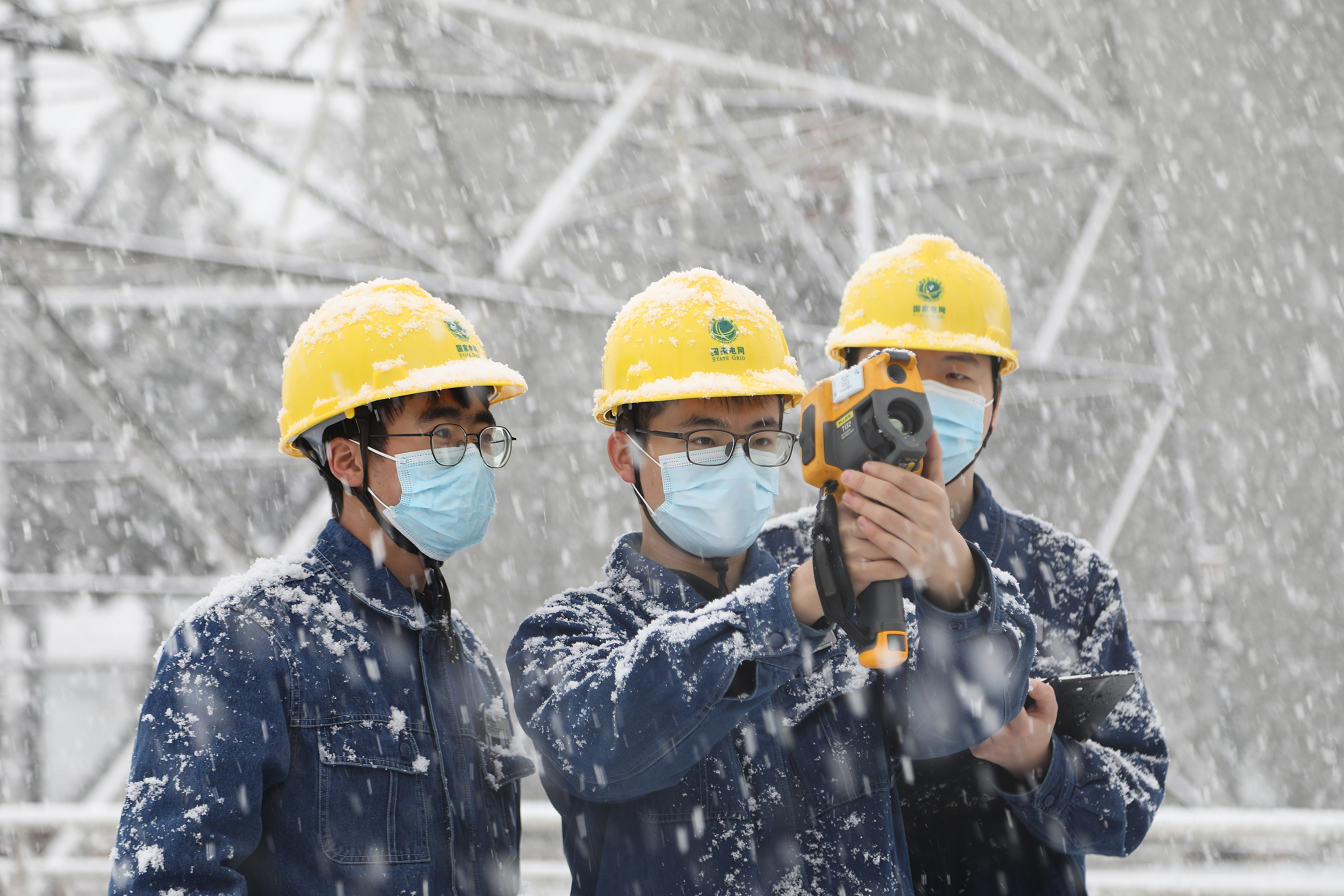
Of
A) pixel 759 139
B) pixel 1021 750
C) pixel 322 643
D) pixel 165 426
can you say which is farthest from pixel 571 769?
pixel 759 139

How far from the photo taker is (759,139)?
34.9 ft

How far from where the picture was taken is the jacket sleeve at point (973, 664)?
1652 mm

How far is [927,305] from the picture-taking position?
8.91 ft

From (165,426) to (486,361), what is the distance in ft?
23.1

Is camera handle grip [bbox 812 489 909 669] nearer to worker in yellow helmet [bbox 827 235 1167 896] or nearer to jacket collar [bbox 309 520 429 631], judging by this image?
worker in yellow helmet [bbox 827 235 1167 896]

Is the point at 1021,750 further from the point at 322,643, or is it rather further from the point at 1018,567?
the point at 322,643

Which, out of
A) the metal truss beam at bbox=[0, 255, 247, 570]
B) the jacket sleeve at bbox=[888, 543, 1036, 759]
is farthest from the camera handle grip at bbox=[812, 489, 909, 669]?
the metal truss beam at bbox=[0, 255, 247, 570]

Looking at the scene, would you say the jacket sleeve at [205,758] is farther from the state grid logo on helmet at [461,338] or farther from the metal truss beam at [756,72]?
the metal truss beam at [756,72]

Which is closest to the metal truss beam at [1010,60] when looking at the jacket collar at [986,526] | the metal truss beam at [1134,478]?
the metal truss beam at [1134,478]

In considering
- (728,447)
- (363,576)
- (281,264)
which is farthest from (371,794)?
(281,264)

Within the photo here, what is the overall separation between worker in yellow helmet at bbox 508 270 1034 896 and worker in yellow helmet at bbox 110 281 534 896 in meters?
0.22

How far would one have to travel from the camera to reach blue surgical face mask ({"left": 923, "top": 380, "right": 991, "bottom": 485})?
2541 mm

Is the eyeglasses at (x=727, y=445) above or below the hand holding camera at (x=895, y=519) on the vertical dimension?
above

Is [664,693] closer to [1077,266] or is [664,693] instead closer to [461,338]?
[461,338]
